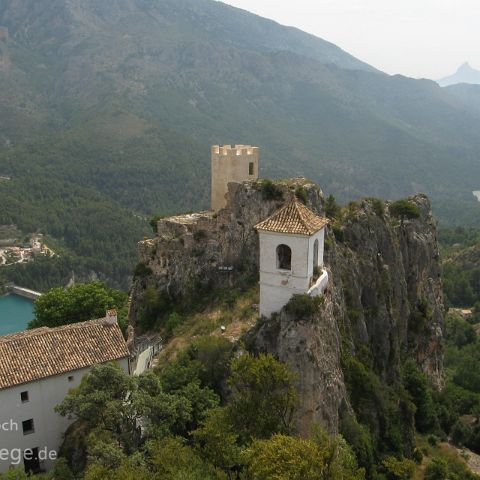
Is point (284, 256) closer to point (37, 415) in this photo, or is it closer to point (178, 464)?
point (178, 464)

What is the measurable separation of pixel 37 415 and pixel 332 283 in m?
17.7

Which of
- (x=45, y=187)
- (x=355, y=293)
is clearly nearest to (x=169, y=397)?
(x=355, y=293)

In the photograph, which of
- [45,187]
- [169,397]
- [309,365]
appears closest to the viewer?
[169,397]

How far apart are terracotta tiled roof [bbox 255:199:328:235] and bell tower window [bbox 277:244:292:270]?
126cm

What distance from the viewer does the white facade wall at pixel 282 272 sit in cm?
2739

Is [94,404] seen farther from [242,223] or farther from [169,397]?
[242,223]

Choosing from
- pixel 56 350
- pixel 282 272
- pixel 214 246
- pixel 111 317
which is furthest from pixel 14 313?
pixel 282 272

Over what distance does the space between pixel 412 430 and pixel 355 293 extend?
10.3 meters

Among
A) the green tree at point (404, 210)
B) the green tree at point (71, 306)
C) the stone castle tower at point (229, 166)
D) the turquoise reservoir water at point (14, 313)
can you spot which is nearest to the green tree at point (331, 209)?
the stone castle tower at point (229, 166)

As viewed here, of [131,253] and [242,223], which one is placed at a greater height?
[242,223]

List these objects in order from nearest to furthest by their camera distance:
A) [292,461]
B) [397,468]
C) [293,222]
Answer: [292,461], [293,222], [397,468]

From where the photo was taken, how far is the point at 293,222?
27906 millimetres

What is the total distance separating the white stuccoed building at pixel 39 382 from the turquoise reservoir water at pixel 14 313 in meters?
76.3

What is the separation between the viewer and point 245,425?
23312 mm
